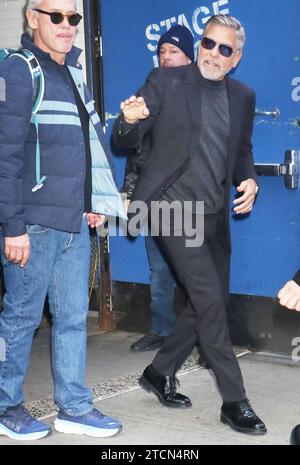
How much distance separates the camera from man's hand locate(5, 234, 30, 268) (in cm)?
392

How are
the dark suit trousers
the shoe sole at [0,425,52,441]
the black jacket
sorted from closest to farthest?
the shoe sole at [0,425,52,441]
the dark suit trousers
the black jacket

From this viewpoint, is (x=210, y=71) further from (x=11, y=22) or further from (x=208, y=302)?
(x=11, y=22)

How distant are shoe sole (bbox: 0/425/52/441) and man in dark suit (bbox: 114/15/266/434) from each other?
88cm

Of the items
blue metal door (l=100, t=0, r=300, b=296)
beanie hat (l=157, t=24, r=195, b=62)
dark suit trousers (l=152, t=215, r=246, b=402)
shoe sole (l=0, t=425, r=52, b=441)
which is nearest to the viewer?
shoe sole (l=0, t=425, r=52, b=441)

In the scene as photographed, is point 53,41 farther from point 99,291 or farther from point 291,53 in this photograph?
point 99,291

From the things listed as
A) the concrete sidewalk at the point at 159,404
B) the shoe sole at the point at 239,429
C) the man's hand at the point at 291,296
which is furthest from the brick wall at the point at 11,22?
the man's hand at the point at 291,296

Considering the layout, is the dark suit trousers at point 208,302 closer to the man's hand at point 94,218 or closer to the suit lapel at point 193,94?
the man's hand at point 94,218

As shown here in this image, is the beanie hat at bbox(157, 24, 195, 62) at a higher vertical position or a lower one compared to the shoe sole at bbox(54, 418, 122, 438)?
higher

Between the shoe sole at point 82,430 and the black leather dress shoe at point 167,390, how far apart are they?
0.48m

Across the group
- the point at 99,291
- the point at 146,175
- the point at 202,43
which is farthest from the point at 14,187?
the point at 99,291

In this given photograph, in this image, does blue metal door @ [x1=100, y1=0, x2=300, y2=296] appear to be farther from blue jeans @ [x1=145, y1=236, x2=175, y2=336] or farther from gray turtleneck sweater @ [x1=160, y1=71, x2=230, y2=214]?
gray turtleneck sweater @ [x1=160, y1=71, x2=230, y2=214]

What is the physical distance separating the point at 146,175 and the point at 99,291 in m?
2.14

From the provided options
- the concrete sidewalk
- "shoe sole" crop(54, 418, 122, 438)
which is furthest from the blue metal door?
"shoe sole" crop(54, 418, 122, 438)

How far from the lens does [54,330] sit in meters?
4.26
